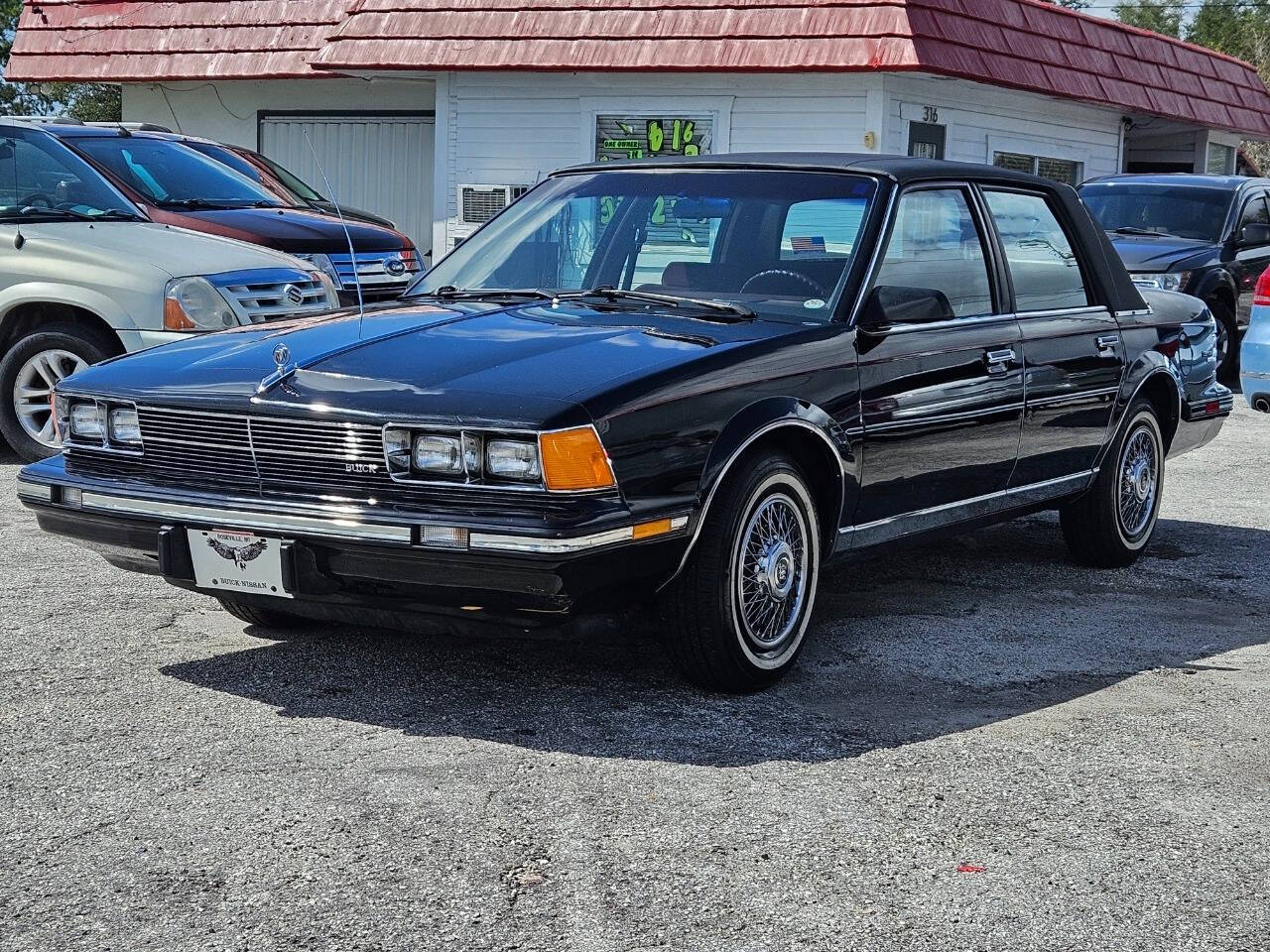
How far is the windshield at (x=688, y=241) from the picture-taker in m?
5.45

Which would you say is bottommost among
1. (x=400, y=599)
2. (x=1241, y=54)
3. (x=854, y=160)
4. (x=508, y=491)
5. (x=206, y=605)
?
(x=206, y=605)

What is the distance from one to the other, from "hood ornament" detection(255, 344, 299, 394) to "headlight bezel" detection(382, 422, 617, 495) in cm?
41

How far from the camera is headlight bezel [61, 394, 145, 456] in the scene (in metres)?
4.82

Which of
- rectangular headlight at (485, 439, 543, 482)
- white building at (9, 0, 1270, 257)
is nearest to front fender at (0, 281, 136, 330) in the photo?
rectangular headlight at (485, 439, 543, 482)

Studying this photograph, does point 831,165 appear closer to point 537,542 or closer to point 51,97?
point 537,542

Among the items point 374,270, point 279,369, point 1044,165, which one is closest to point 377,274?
point 374,270

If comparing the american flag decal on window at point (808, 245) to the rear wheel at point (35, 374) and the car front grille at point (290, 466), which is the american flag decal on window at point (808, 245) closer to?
the car front grille at point (290, 466)

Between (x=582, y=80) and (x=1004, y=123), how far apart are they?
187 inches

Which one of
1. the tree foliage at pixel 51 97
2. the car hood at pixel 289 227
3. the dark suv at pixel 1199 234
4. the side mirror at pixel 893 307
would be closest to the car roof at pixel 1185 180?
the dark suv at pixel 1199 234

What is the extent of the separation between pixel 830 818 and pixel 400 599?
124 centimetres

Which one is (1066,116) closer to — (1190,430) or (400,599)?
(1190,430)

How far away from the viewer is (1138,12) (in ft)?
247

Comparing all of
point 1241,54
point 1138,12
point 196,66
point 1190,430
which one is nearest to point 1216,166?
point 196,66

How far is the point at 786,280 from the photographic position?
5.44 meters
